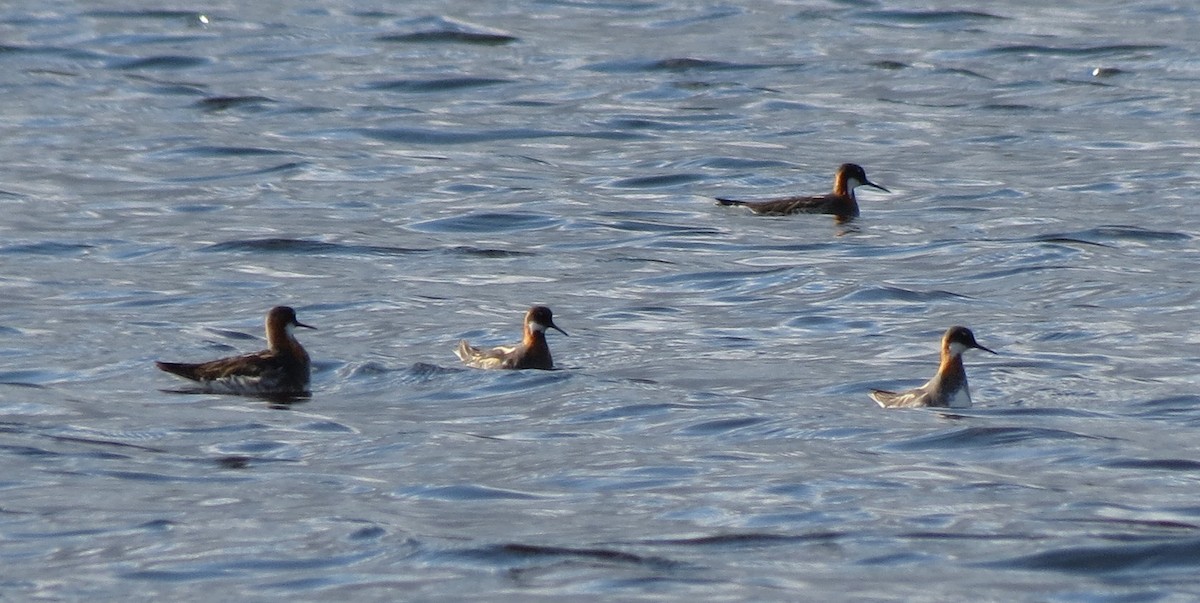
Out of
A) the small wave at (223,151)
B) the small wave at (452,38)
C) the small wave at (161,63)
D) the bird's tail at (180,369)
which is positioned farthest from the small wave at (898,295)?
the small wave at (452,38)

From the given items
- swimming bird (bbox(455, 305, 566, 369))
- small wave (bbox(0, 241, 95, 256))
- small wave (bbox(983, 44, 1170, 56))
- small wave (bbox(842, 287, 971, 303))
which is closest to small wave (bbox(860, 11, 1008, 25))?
small wave (bbox(983, 44, 1170, 56))

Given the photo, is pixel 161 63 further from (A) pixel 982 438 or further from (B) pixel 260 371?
(A) pixel 982 438

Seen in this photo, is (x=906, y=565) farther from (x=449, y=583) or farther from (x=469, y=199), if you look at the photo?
(x=469, y=199)

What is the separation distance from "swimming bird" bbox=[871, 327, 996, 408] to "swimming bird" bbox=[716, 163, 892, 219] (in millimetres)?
7390

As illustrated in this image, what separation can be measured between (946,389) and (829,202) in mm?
7948

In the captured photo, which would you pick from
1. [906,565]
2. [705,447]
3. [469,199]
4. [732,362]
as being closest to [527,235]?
[469,199]

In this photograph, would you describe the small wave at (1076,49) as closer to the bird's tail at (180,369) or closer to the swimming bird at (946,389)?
the swimming bird at (946,389)

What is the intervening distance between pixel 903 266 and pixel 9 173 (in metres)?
9.47

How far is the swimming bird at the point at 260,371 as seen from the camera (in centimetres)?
1448

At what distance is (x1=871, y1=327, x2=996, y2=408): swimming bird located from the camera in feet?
45.1

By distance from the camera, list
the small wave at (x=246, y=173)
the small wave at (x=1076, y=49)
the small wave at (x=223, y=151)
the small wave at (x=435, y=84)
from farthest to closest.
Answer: the small wave at (x=1076, y=49) < the small wave at (x=435, y=84) < the small wave at (x=223, y=151) < the small wave at (x=246, y=173)

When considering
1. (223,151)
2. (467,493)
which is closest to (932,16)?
(223,151)

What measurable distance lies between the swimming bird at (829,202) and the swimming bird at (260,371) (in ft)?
25.2

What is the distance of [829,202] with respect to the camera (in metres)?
21.6
